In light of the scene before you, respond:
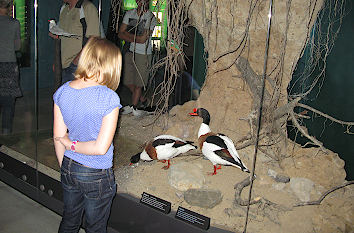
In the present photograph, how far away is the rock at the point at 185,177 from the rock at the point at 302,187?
1.84 feet

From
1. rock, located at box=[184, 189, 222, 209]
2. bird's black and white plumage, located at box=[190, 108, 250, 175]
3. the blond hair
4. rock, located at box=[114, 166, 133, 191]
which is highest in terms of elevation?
the blond hair

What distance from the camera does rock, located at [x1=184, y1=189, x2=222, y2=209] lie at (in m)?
2.06

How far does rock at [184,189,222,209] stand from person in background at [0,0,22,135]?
2.16 m

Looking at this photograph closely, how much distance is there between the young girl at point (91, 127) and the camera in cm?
153

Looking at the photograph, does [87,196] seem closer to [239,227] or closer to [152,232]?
[152,232]

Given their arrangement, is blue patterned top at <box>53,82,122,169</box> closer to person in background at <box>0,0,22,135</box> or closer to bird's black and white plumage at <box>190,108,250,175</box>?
bird's black and white plumage at <box>190,108,250,175</box>

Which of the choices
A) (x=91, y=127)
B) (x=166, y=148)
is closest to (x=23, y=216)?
(x=166, y=148)

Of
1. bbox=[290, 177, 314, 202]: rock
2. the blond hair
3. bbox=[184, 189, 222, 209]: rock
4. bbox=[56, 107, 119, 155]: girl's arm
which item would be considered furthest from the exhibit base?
the blond hair

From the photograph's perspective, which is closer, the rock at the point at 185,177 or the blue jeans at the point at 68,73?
the rock at the point at 185,177

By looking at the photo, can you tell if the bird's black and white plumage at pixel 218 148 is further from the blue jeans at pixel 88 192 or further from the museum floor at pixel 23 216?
the museum floor at pixel 23 216

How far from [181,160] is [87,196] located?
95cm

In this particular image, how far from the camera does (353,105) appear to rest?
1480 millimetres

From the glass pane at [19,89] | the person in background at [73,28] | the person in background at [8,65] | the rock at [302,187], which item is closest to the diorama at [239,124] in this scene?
the rock at [302,187]

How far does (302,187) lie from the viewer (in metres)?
1.90
